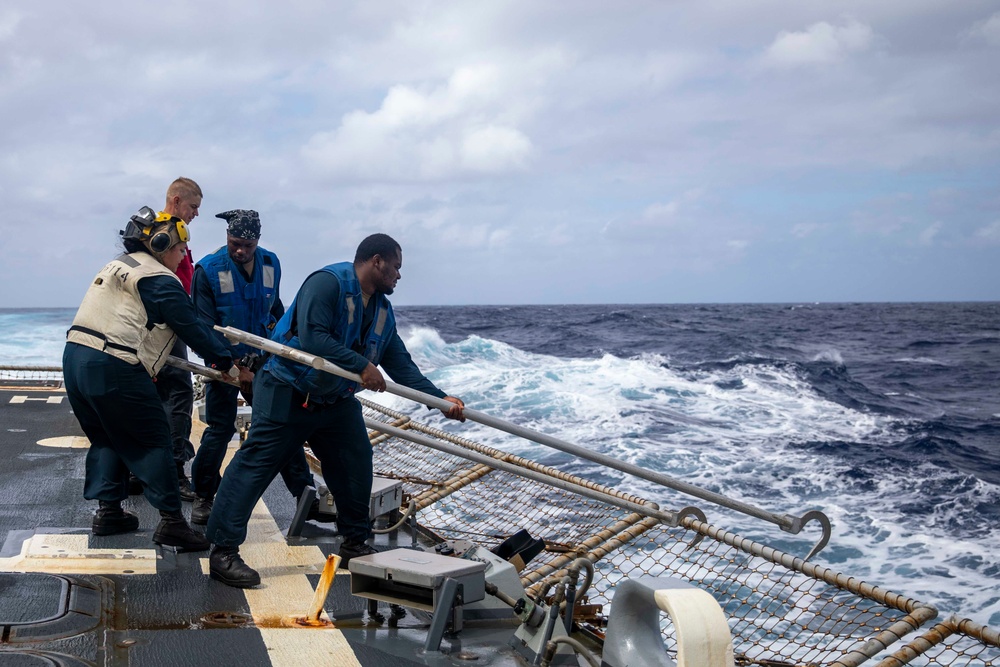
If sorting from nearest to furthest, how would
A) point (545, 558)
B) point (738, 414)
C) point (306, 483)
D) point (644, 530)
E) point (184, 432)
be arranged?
point (644, 530)
point (306, 483)
point (184, 432)
point (545, 558)
point (738, 414)

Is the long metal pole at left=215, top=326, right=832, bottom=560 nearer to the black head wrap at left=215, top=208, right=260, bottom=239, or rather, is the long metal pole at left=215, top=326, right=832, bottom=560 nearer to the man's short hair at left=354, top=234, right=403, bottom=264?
the man's short hair at left=354, top=234, right=403, bottom=264

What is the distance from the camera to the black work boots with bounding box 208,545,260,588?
4.29 metres

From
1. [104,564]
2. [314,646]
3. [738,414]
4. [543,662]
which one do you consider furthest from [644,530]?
[738,414]

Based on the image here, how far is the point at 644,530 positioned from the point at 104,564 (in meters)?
2.60

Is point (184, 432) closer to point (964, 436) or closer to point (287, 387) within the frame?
point (287, 387)

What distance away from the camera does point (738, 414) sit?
58.7ft

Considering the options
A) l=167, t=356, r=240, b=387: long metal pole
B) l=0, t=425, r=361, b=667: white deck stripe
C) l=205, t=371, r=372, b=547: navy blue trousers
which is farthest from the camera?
l=167, t=356, r=240, b=387: long metal pole

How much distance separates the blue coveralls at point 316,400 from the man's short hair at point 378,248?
4.0 inches

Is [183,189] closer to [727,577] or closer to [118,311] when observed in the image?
[118,311]

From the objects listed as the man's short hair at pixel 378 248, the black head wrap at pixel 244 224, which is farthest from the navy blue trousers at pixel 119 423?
the man's short hair at pixel 378 248

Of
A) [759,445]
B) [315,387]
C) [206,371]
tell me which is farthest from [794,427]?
[315,387]

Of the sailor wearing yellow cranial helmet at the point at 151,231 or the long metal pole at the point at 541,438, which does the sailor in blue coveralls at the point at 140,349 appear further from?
the long metal pole at the point at 541,438

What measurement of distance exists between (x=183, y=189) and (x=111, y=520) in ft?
6.19

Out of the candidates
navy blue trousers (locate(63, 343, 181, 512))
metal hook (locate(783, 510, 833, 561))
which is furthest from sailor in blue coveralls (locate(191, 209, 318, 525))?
metal hook (locate(783, 510, 833, 561))
